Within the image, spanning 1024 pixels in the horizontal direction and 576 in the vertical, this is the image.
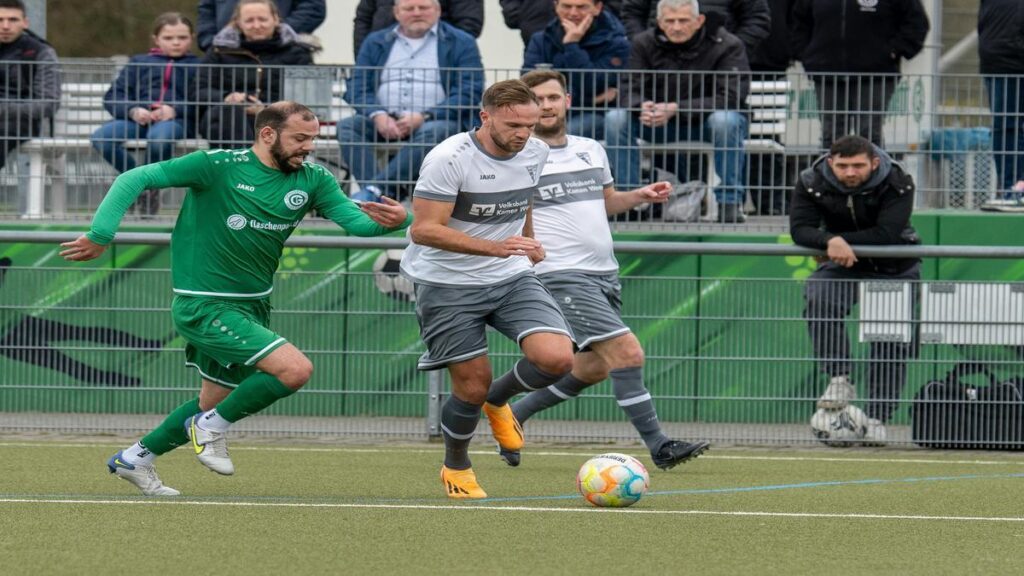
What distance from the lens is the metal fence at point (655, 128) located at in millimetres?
12547

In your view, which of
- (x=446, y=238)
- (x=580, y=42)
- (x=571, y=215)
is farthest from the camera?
(x=580, y=42)

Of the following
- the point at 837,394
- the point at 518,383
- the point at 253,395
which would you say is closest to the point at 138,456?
the point at 253,395

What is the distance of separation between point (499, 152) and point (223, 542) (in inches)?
99.6

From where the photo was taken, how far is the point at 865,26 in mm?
13578

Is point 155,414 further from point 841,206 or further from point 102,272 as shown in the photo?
point 841,206

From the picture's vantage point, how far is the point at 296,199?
29.1 feet

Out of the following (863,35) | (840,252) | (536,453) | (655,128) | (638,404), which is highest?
(863,35)

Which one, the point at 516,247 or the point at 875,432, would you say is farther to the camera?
the point at 875,432

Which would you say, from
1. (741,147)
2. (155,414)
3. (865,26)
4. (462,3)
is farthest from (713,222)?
(155,414)

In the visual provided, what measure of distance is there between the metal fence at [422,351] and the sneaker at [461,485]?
3.07m

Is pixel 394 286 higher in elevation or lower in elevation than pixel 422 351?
higher

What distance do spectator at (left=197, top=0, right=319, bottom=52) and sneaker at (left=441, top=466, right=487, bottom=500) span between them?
6.58 m

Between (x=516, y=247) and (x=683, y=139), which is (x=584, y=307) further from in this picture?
(x=683, y=139)

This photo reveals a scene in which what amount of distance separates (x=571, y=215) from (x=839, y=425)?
2.77 meters
